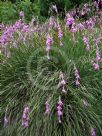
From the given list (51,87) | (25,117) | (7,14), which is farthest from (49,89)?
(7,14)

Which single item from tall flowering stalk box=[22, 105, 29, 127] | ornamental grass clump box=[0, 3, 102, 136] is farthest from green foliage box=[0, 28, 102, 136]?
tall flowering stalk box=[22, 105, 29, 127]

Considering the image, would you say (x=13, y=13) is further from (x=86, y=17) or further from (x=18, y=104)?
(x=18, y=104)

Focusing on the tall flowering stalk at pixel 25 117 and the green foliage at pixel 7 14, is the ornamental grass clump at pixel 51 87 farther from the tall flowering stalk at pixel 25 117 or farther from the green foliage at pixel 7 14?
the green foliage at pixel 7 14

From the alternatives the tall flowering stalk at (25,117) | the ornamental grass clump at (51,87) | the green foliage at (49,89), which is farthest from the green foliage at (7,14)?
the tall flowering stalk at (25,117)

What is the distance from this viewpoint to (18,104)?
4.27m

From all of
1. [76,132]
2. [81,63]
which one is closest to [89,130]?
[76,132]

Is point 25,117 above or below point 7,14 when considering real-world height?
below

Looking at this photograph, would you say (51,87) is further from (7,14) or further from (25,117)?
(7,14)

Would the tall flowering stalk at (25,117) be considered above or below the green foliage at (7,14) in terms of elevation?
below

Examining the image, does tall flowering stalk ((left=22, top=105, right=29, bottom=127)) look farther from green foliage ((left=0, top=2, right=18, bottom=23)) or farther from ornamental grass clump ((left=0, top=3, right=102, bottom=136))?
green foliage ((left=0, top=2, right=18, bottom=23))

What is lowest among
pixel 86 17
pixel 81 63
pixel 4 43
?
pixel 81 63

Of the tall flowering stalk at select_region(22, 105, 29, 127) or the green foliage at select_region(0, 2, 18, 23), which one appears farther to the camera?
the green foliage at select_region(0, 2, 18, 23)

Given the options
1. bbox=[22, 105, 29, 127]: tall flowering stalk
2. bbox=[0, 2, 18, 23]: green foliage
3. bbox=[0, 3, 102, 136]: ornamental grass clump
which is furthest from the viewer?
bbox=[0, 2, 18, 23]: green foliage

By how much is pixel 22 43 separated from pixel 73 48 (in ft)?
2.21
